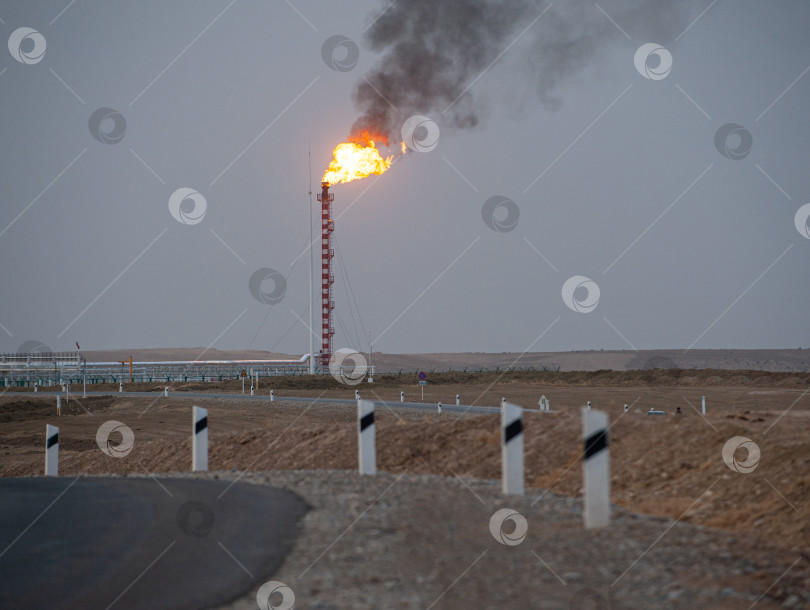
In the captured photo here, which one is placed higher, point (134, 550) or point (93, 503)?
point (93, 503)

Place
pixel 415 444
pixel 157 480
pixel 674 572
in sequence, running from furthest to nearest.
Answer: pixel 415 444, pixel 157 480, pixel 674 572

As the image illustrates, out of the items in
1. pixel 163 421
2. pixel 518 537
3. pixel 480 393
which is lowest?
pixel 518 537

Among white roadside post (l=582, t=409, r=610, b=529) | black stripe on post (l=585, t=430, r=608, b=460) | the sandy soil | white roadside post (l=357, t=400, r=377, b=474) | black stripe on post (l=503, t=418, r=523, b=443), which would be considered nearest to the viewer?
white roadside post (l=582, t=409, r=610, b=529)

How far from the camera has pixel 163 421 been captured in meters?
39.2

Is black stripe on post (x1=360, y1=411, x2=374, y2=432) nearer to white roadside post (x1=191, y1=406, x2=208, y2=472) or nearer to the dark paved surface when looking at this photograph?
the dark paved surface

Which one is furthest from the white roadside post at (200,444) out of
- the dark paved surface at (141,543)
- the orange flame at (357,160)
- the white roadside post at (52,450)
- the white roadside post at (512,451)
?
the orange flame at (357,160)

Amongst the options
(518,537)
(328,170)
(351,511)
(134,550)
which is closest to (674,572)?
(518,537)

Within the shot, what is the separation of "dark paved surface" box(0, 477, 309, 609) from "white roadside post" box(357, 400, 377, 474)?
1646 millimetres

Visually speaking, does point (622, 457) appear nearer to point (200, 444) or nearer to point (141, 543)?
point (141, 543)

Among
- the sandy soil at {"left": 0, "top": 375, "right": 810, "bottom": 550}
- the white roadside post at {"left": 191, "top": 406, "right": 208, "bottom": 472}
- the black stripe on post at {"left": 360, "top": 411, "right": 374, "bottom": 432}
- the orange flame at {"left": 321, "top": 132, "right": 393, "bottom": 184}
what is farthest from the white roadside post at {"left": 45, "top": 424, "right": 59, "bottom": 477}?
the orange flame at {"left": 321, "top": 132, "right": 393, "bottom": 184}

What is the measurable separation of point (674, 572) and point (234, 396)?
48.3m

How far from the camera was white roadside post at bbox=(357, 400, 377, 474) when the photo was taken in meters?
11.6

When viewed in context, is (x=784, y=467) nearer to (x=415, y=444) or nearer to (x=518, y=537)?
(x=518, y=537)

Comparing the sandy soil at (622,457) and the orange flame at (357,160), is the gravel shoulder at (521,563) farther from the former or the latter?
the orange flame at (357,160)
